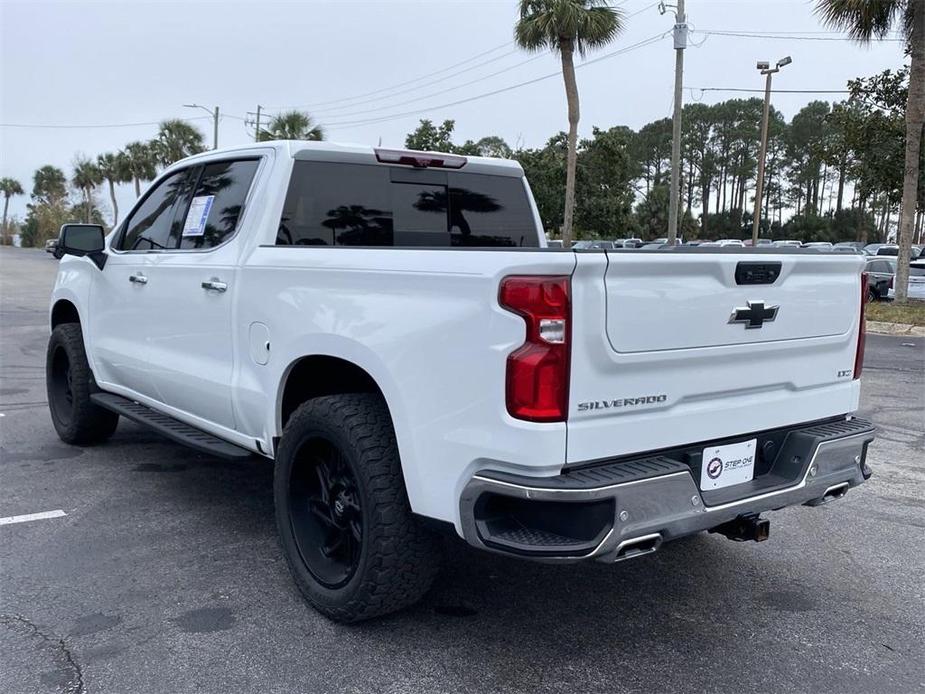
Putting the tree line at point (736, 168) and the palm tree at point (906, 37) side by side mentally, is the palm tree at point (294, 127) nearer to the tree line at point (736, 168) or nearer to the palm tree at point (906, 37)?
the tree line at point (736, 168)

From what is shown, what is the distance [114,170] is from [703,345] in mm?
69493

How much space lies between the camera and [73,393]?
5.71m

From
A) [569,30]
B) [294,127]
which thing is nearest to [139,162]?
[294,127]

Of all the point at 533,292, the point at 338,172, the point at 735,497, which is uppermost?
the point at 338,172

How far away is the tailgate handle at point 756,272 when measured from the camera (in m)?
Result: 2.92

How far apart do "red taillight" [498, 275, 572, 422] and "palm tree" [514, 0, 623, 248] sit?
22.0 metres

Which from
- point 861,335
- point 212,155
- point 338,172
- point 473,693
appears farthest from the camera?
point 212,155

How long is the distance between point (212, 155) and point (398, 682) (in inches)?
118

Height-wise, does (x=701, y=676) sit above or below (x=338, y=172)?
below

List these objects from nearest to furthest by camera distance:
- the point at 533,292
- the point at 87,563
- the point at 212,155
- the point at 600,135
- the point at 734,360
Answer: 1. the point at 533,292
2. the point at 734,360
3. the point at 87,563
4. the point at 212,155
5. the point at 600,135

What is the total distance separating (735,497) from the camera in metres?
2.94

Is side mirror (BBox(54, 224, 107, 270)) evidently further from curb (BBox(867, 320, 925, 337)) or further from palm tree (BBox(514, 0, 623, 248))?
palm tree (BBox(514, 0, 623, 248))

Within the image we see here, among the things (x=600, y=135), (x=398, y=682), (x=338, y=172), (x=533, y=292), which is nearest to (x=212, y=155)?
(x=338, y=172)

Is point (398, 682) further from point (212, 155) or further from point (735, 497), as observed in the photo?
point (212, 155)
